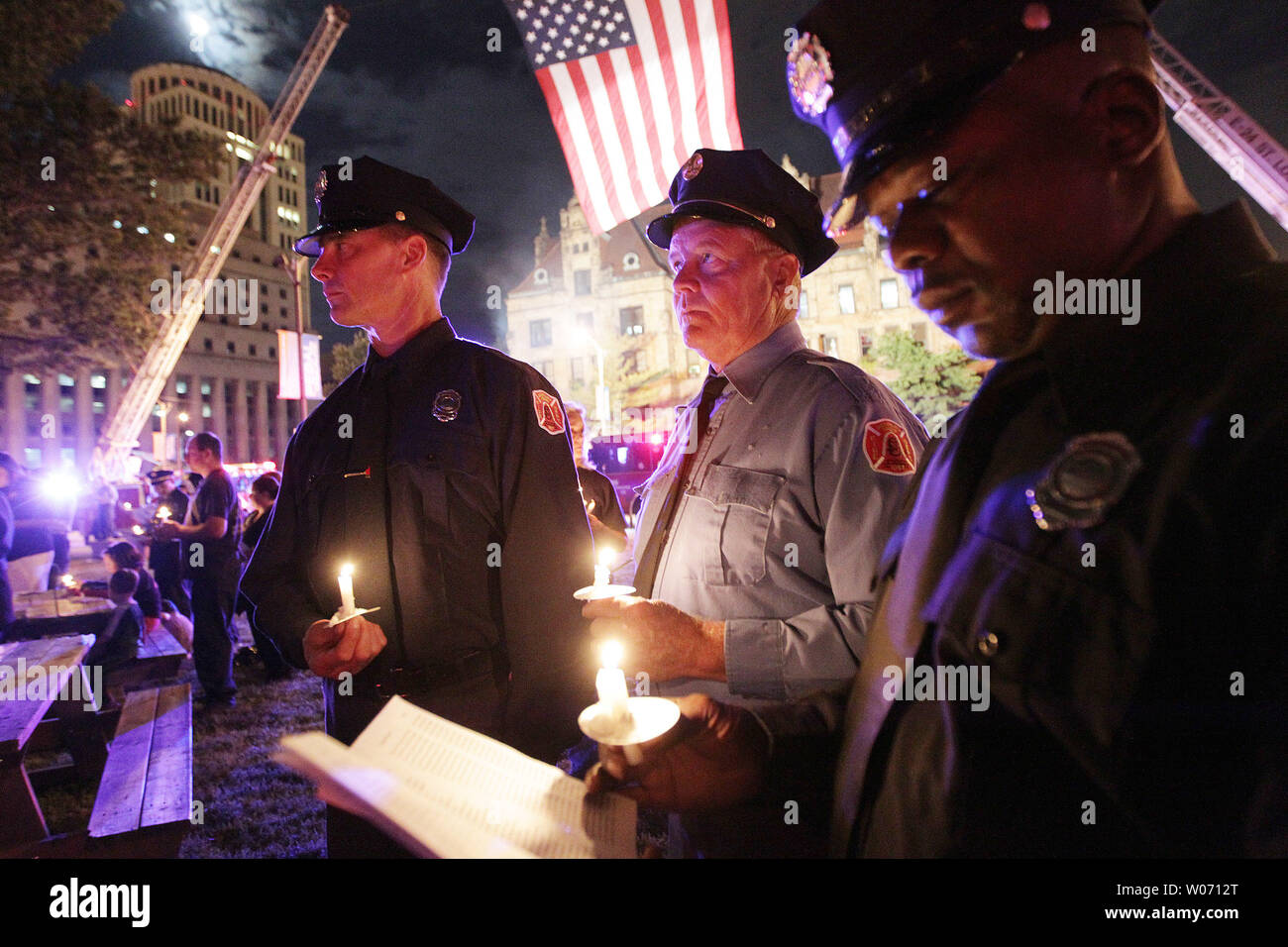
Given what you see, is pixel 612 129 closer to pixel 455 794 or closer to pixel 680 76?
pixel 680 76

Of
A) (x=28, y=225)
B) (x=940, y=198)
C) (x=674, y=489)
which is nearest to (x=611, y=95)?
(x=674, y=489)

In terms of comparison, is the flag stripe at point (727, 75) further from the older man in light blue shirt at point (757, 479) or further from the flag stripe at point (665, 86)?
the older man in light blue shirt at point (757, 479)

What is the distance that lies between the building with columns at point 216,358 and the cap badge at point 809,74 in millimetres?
75872

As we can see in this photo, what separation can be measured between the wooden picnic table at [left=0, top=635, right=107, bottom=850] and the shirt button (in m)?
5.17

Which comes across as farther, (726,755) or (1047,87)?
(726,755)

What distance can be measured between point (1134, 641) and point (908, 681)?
1.27 feet

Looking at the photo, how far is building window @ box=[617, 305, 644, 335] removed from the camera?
5003 cm

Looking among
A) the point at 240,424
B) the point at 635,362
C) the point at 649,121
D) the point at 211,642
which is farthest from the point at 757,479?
the point at 240,424

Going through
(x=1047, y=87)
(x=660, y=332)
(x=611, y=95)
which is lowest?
(x=1047, y=87)

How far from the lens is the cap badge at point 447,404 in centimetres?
283

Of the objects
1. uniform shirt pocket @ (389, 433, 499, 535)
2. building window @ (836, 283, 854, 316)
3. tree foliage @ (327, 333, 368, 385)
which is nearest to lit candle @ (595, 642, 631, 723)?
uniform shirt pocket @ (389, 433, 499, 535)

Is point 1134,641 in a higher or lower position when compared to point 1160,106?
lower

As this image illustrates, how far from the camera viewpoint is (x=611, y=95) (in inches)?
257
